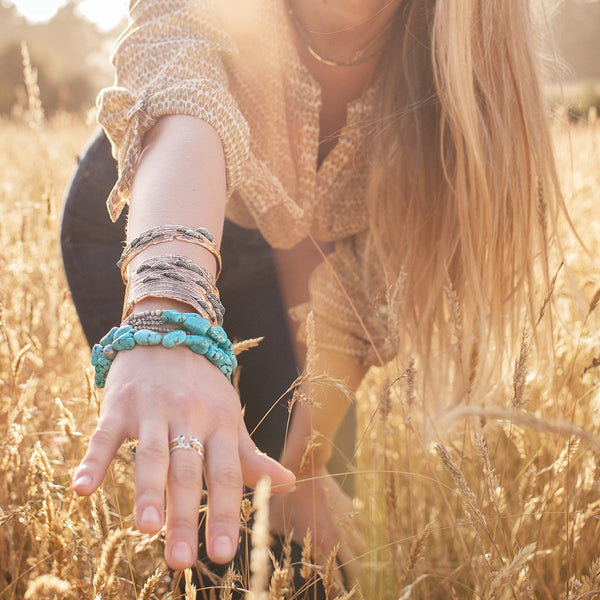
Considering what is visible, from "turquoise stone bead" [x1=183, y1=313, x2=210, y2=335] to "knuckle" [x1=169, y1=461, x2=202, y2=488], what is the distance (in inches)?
6.6

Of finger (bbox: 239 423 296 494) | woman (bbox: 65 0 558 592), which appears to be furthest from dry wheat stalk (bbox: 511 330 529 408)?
finger (bbox: 239 423 296 494)

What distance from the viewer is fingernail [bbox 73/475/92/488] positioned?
0.52 metres

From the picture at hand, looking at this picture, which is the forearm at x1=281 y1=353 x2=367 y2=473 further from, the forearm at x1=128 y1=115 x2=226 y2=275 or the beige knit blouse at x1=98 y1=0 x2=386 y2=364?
the forearm at x1=128 y1=115 x2=226 y2=275

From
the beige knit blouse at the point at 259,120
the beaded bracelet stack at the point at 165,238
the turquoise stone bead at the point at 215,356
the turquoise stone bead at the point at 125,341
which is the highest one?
the beige knit blouse at the point at 259,120

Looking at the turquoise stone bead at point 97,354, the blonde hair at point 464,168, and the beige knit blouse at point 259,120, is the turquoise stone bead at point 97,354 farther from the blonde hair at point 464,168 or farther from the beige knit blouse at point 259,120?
the blonde hair at point 464,168

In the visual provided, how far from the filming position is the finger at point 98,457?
1.73 ft

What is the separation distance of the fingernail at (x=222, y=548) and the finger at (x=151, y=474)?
0.06 meters

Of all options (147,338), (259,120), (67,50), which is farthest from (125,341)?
(67,50)

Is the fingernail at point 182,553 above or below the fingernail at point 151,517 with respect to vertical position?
below

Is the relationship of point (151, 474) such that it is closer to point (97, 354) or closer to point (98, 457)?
point (98, 457)

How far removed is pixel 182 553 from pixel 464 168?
42.0 inches

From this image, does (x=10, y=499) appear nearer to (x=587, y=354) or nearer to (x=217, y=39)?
(x=217, y=39)

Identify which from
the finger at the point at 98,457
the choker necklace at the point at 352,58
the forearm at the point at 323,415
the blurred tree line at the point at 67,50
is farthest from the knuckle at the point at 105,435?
the blurred tree line at the point at 67,50

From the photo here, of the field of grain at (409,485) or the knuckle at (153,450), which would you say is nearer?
the knuckle at (153,450)
